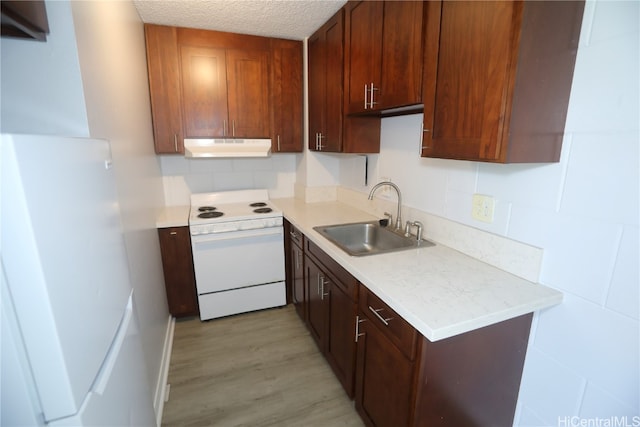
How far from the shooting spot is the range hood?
2459mm

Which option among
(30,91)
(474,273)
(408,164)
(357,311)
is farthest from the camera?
(408,164)

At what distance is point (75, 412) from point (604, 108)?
1.71 m

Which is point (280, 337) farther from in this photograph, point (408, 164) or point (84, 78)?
point (84, 78)

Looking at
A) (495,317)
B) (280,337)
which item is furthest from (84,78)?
(280,337)

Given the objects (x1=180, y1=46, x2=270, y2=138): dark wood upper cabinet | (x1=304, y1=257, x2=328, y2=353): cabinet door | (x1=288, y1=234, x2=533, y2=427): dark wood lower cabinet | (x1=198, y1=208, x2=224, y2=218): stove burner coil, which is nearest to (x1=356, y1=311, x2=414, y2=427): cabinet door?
(x1=288, y1=234, x2=533, y2=427): dark wood lower cabinet

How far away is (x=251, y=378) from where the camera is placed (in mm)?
1961

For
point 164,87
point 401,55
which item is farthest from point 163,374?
point 401,55

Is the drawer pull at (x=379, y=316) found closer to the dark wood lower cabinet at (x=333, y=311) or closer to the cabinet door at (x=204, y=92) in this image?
the dark wood lower cabinet at (x=333, y=311)

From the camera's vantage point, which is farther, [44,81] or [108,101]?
[108,101]

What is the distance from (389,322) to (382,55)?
133 centimetres

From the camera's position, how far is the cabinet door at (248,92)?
251cm

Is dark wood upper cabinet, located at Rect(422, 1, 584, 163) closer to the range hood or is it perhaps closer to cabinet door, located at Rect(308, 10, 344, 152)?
cabinet door, located at Rect(308, 10, 344, 152)

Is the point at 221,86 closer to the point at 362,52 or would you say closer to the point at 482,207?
the point at 362,52

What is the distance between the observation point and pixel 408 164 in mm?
1965
